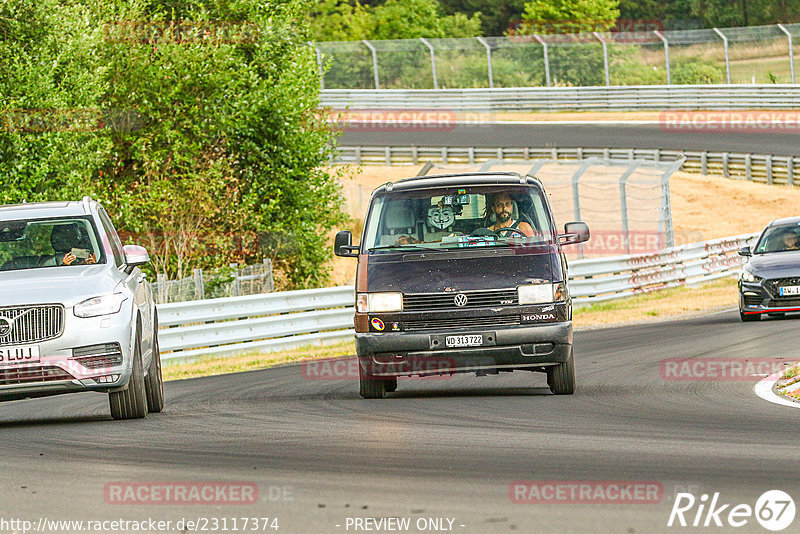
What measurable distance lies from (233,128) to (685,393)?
18.1m

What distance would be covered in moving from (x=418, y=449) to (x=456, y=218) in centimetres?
409

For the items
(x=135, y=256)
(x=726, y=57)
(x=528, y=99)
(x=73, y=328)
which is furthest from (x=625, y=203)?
(x=528, y=99)

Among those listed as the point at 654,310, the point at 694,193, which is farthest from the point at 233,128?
the point at 694,193

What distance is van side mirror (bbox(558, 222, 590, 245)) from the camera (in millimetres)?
12172

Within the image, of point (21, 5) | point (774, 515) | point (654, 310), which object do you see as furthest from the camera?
point (654, 310)

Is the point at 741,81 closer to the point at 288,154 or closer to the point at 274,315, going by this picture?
the point at 288,154

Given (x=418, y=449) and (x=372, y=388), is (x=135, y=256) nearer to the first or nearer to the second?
(x=372, y=388)

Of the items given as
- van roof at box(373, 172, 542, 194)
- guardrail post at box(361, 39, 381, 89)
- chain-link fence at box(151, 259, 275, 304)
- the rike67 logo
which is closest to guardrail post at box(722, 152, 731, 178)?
guardrail post at box(361, 39, 381, 89)

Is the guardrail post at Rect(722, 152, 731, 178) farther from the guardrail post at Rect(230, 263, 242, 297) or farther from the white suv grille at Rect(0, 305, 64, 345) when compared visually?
the white suv grille at Rect(0, 305, 64, 345)

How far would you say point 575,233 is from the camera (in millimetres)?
12438

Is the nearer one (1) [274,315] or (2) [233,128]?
(1) [274,315]

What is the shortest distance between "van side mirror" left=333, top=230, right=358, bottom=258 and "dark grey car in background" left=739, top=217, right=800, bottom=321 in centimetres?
966

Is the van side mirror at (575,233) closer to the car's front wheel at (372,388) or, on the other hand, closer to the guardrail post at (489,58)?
the car's front wheel at (372,388)

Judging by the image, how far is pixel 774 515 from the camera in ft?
20.6
